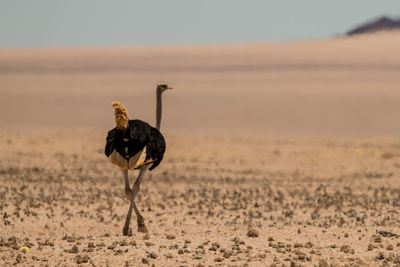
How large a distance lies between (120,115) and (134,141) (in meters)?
0.45

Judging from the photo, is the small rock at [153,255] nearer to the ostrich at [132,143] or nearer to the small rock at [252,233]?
the ostrich at [132,143]

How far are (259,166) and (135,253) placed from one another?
18685 mm

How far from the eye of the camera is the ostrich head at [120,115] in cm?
1148

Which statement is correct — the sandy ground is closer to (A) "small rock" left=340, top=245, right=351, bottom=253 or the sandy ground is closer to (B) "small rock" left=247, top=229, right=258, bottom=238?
(A) "small rock" left=340, top=245, right=351, bottom=253

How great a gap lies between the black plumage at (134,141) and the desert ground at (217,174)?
122 cm

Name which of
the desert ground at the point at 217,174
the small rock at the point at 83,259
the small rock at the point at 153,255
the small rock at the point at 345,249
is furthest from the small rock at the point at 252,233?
the small rock at the point at 83,259

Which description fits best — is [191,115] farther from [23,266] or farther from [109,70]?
[23,266]

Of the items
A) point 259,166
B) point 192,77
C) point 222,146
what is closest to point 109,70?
point 192,77

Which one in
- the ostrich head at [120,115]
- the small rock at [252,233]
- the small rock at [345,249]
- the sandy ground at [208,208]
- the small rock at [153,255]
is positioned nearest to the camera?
the small rock at [153,255]

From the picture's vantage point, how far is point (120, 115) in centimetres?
1157

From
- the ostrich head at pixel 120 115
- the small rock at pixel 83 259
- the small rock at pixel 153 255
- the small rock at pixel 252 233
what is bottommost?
the small rock at pixel 83 259

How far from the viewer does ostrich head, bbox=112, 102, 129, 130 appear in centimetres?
1148

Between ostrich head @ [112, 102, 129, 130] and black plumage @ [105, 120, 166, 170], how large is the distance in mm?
92

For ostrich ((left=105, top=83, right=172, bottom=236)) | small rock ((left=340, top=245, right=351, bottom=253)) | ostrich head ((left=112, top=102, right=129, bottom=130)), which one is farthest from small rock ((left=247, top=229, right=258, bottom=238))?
ostrich head ((left=112, top=102, right=129, bottom=130))
